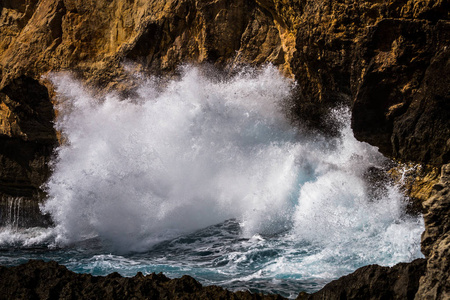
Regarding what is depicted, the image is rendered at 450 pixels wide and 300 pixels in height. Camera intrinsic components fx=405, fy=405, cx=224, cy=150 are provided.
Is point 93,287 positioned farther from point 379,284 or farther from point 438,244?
point 438,244

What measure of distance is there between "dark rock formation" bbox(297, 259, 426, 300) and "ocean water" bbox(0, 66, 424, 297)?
211cm

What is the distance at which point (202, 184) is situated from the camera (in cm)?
720

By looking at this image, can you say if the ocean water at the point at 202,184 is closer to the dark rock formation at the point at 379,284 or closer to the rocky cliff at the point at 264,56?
the rocky cliff at the point at 264,56

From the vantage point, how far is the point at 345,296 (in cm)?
264

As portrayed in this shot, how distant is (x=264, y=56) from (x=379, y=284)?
501 centimetres

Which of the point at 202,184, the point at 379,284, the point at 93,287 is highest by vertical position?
the point at 202,184

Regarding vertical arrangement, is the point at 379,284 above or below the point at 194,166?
below

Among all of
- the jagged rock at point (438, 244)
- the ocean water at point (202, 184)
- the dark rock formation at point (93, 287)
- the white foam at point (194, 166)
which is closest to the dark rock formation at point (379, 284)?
the jagged rock at point (438, 244)

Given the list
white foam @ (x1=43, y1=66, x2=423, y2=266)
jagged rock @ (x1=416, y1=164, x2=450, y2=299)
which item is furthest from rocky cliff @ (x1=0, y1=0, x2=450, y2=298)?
white foam @ (x1=43, y1=66, x2=423, y2=266)

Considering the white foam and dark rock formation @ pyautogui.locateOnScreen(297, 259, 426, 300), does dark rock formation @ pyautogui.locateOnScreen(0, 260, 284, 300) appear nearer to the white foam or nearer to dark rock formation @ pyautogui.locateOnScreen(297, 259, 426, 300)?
dark rock formation @ pyautogui.locateOnScreen(297, 259, 426, 300)

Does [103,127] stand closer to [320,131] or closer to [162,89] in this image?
[162,89]

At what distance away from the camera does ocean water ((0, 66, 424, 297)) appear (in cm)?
531

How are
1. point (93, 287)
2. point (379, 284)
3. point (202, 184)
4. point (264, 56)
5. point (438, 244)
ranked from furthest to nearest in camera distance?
point (202, 184), point (264, 56), point (93, 287), point (379, 284), point (438, 244)

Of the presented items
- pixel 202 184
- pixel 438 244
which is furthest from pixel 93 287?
pixel 202 184
